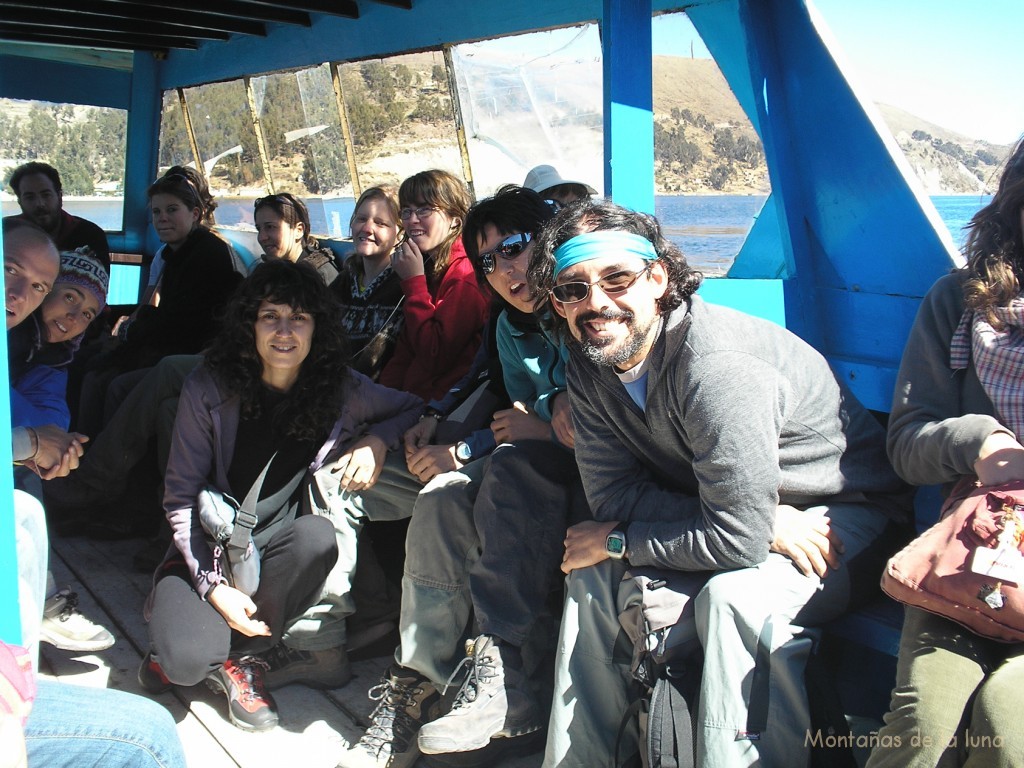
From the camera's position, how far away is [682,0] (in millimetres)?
3186

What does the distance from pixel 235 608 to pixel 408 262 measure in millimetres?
1385

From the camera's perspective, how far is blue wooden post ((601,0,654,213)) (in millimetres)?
2783

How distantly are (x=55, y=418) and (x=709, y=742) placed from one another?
2213 millimetres

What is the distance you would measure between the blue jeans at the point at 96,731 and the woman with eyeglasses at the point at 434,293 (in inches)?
69.3

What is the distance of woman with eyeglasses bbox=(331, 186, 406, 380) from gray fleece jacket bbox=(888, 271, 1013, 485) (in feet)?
6.52

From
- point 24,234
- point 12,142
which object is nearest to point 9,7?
point 12,142

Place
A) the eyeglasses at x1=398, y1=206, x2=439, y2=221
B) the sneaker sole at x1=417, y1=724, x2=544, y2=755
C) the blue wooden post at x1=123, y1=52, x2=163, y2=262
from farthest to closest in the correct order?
the blue wooden post at x1=123, y1=52, x2=163, y2=262 < the eyeglasses at x1=398, y1=206, x2=439, y2=221 < the sneaker sole at x1=417, y1=724, x2=544, y2=755

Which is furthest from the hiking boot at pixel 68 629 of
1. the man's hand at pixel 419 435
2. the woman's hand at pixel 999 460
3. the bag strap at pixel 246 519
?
the woman's hand at pixel 999 460

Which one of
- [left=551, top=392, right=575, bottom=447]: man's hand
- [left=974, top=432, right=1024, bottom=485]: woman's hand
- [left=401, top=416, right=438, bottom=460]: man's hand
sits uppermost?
[left=974, top=432, right=1024, bottom=485]: woman's hand

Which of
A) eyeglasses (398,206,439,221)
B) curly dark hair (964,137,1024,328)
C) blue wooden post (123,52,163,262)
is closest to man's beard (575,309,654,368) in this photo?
curly dark hair (964,137,1024,328)

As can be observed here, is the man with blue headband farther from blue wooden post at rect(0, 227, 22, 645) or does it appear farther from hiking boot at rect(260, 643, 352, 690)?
blue wooden post at rect(0, 227, 22, 645)

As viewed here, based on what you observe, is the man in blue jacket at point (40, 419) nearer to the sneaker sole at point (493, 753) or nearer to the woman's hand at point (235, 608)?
the woman's hand at point (235, 608)

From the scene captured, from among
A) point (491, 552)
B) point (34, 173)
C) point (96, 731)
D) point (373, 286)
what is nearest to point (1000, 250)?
point (491, 552)

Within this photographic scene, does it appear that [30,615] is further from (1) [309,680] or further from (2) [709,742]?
(2) [709,742]
